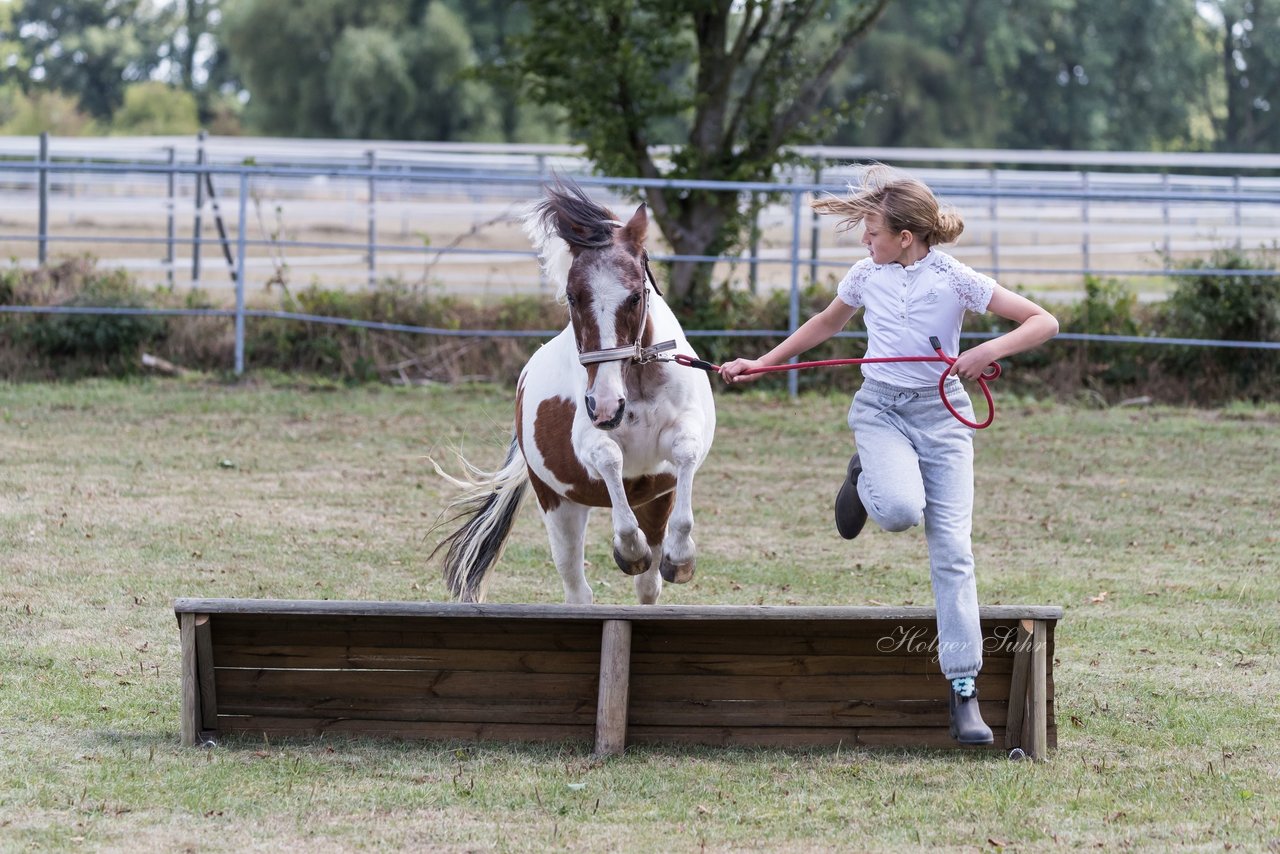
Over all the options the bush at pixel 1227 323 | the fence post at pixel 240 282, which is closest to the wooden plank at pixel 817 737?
the fence post at pixel 240 282

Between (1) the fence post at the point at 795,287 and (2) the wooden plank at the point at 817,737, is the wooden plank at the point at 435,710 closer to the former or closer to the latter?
(2) the wooden plank at the point at 817,737

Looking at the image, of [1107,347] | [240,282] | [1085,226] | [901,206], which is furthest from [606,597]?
[1085,226]

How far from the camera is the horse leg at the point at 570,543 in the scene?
5.83m

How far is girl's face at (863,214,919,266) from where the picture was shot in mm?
4402

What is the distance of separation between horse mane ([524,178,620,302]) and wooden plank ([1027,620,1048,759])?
6.22 ft

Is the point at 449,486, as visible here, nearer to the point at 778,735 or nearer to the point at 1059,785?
the point at 778,735

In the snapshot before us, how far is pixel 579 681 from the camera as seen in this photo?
4656 millimetres

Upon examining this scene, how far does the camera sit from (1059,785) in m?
4.20

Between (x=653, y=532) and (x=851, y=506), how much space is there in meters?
1.53

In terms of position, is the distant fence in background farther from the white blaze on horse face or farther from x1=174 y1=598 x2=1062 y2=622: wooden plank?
x1=174 y1=598 x2=1062 y2=622: wooden plank

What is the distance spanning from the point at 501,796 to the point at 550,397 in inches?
74.2

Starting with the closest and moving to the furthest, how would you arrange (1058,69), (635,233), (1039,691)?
(1039,691)
(635,233)
(1058,69)

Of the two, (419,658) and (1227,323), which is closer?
(419,658)

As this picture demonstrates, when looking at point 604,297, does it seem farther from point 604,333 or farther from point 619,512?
point 619,512
